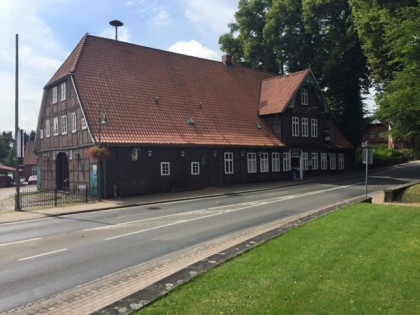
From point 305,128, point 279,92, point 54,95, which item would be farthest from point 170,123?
point 305,128

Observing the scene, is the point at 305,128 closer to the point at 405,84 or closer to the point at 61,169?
the point at 405,84

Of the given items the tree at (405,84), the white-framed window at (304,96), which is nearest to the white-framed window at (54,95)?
the white-framed window at (304,96)

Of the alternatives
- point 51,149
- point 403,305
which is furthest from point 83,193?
point 403,305

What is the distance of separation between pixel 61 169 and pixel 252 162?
15.8m

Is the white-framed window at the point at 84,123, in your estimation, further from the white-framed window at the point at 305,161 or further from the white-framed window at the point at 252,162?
the white-framed window at the point at 305,161

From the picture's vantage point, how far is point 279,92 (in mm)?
40781

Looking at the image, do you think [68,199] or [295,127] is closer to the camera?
[68,199]

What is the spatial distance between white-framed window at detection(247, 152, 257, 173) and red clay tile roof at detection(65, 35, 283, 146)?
107 cm

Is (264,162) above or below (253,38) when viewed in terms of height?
below

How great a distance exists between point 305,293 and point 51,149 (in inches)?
1231

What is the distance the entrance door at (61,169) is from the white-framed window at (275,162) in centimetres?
1756

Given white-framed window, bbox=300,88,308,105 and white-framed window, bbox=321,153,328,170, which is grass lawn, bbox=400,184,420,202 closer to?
white-framed window, bbox=300,88,308,105

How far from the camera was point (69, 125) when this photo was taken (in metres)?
31.0

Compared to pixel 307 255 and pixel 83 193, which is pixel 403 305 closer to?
pixel 307 255
